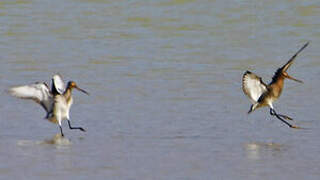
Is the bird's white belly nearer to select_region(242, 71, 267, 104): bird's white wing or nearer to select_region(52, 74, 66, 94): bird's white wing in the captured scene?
select_region(52, 74, 66, 94): bird's white wing

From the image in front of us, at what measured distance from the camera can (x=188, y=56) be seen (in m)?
14.2

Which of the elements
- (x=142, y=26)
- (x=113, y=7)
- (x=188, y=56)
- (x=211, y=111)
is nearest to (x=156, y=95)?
(x=211, y=111)

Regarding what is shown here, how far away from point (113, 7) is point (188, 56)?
4.53 meters

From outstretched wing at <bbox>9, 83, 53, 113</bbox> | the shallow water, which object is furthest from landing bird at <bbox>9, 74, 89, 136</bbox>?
the shallow water

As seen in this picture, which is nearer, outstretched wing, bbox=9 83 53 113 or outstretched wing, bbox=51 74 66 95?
outstretched wing, bbox=9 83 53 113

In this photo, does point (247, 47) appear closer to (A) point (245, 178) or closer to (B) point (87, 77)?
(B) point (87, 77)

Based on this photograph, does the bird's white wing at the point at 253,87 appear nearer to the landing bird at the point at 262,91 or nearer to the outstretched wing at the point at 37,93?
the landing bird at the point at 262,91

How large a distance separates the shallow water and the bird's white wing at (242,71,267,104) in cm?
25

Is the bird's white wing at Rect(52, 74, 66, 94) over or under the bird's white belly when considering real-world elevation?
over

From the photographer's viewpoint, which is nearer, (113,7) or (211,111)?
(211,111)

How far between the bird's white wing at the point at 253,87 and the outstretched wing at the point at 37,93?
205 cm

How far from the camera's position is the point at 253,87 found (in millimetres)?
10672

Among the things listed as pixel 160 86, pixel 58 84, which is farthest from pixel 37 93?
pixel 160 86

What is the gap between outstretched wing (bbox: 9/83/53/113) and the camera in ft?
33.4
